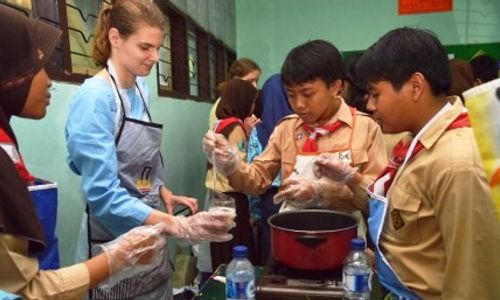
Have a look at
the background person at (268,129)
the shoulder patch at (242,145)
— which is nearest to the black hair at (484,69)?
the background person at (268,129)

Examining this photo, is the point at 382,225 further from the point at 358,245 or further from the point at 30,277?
the point at 30,277

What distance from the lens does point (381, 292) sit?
3.98 ft

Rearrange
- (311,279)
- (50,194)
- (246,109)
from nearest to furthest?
1. (50,194)
2. (311,279)
3. (246,109)

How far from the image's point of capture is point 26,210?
2.76 ft

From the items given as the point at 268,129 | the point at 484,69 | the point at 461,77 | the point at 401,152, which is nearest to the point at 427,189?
the point at 401,152

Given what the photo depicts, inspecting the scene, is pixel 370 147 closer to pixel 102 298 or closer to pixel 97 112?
pixel 97 112

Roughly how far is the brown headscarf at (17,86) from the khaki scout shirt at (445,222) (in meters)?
0.87

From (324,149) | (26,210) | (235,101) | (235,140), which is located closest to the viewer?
(26,210)

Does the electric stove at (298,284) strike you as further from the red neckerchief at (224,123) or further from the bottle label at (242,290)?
the red neckerchief at (224,123)

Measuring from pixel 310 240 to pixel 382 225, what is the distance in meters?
0.20

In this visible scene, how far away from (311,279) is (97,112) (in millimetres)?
820

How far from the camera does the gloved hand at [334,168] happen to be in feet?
4.62

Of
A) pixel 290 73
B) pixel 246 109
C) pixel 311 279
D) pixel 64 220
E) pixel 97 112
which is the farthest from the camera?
pixel 246 109

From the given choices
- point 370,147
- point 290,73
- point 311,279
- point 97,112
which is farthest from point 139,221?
point 370,147
